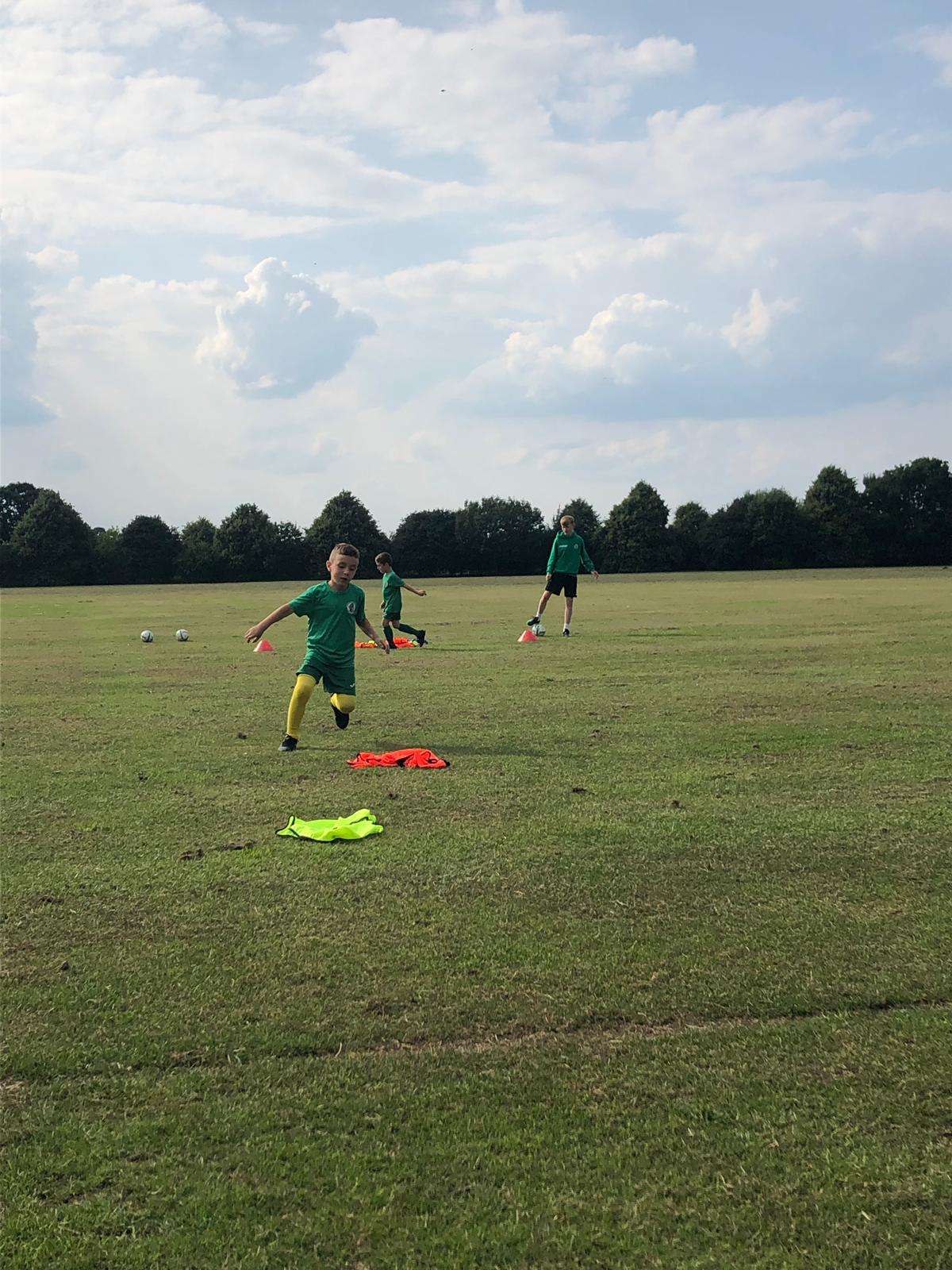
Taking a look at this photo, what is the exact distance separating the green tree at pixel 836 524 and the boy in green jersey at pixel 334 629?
84.2 meters

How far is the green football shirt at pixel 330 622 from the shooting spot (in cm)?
1017

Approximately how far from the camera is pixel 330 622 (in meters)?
10.3

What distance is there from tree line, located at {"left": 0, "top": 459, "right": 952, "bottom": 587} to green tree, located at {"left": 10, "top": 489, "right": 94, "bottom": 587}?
9 cm

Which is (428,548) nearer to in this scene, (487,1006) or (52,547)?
(52,547)

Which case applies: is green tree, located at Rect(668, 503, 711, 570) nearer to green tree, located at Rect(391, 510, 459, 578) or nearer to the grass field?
green tree, located at Rect(391, 510, 459, 578)

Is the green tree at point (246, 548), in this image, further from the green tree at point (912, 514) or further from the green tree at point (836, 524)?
the green tree at point (912, 514)

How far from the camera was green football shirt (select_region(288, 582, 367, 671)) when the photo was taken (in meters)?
10.2

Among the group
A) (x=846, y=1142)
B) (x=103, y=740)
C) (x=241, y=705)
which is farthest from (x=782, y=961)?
(x=241, y=705)

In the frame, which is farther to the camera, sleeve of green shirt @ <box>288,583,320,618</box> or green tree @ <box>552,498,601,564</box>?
green tree @ <box>552,498,601,564</box>

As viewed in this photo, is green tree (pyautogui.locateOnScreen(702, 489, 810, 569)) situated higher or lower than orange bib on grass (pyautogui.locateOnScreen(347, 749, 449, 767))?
higher

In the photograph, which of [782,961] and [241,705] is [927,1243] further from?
[241,705]

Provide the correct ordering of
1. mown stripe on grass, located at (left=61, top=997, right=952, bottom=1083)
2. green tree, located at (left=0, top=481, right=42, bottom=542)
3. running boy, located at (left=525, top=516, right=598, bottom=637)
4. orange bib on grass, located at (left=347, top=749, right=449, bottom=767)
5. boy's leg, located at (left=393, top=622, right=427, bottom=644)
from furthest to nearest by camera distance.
Result: 1. green tree, located at (left=0, top=481, right=42, bottom=542)
2. running boy, located at (left=525, top=516, right=598, bottom=637)
3. boy's leg, located at (left=393, top=622, right=427, bottom=644)
4. orange bib on grass, located at (left=347, top=749, right=449, bottom=767)
5. mown stripe on grass, located at (left=61, top=997, right=952, bottom=1083)

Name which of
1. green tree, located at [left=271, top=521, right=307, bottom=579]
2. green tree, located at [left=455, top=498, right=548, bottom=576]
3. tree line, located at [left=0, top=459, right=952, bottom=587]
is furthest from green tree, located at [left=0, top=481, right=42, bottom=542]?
green tree, located at [left=455, top=498, right=548, bottom=576]

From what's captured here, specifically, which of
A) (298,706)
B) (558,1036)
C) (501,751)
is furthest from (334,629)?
(558,1036)
